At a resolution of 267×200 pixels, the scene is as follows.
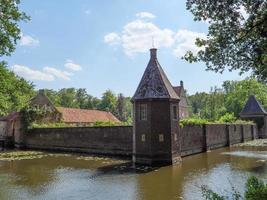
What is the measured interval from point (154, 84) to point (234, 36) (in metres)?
11.9

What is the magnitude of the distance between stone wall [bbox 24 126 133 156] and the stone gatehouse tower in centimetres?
480

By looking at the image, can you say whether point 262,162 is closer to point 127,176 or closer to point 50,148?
point 127,176

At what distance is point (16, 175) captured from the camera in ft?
55.5

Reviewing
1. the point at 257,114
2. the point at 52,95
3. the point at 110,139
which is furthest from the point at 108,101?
the point at 110,139

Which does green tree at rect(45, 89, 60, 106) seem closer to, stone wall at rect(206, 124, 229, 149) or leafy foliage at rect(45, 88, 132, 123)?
leafy foliage at rect(45, 88, 132, 123)

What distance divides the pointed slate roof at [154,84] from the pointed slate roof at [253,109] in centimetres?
3181

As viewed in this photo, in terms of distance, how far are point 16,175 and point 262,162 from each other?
15.5m

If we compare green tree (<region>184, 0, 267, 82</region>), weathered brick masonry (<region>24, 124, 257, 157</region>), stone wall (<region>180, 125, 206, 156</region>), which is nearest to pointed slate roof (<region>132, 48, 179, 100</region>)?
weathered brick masonry (<region>24, 124, 257, 157</region>)

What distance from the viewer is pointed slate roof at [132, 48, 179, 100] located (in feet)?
67.0

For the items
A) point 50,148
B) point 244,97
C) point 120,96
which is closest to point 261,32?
point 50,148

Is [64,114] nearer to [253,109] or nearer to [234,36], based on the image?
[253,109]

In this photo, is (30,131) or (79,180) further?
(30,131)

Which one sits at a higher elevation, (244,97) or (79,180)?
(244,97)

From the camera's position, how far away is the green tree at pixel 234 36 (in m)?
8.30
